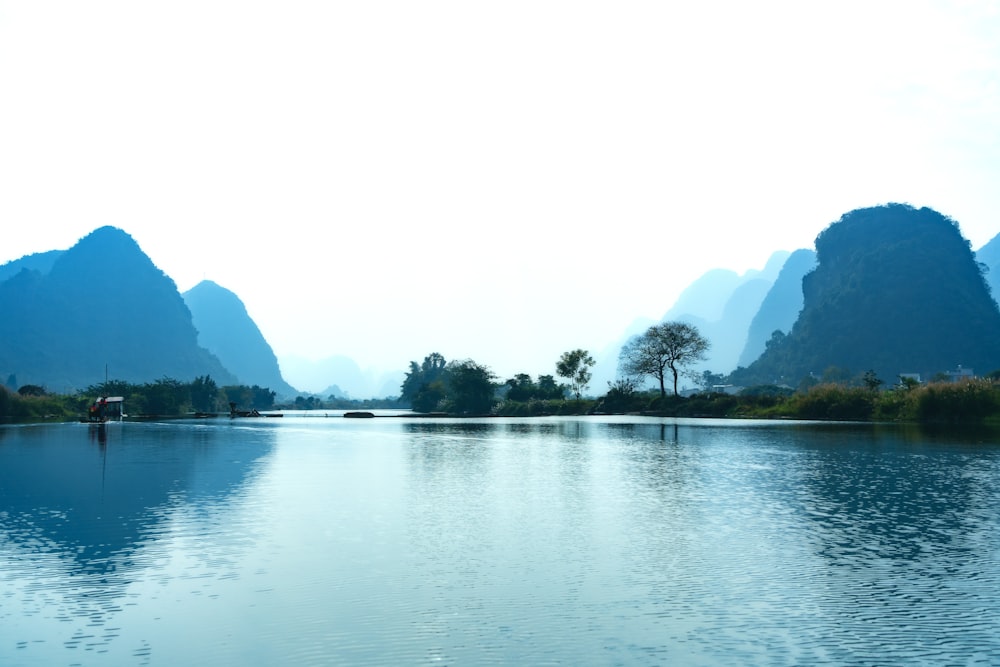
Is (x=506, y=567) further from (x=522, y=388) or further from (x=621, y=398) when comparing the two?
(x=522, y=388)

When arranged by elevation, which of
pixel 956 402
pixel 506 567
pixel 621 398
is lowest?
pixel 506 567

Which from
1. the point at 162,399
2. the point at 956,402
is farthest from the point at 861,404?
the point at 162,399

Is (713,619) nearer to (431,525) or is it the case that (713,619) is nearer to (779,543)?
(779,543)

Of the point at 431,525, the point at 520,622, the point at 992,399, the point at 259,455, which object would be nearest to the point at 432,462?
the point at 259,455

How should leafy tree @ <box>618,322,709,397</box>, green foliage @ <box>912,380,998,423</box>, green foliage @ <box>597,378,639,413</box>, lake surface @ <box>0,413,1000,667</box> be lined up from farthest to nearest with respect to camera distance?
green foliage @ <box>597,378,639,413</box>, leafy tree @ <box>618,322,709,397</box>, green foliage @ <box>912,380,998,423</box>, lake surface @ <box>0,413,1000,667</box>

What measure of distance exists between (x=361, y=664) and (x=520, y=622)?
3176 millimetres

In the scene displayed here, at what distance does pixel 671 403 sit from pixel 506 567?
108 meters

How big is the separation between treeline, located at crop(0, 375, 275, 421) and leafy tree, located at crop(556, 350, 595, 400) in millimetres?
78757

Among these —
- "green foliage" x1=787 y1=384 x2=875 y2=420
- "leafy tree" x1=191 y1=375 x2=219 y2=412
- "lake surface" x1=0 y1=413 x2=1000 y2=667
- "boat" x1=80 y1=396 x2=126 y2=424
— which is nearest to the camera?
"lake surface" x1=0 y1=413 x2=1000 y2=667

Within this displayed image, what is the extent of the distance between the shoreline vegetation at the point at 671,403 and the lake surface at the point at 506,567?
49.1 metres

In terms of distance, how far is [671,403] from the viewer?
122875 mm

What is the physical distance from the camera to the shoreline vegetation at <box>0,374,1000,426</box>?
80.5m

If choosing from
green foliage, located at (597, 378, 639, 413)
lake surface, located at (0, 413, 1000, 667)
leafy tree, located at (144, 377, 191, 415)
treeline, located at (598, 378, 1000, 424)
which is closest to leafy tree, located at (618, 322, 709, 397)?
treeline, located at (598, 378, 1000, 424)

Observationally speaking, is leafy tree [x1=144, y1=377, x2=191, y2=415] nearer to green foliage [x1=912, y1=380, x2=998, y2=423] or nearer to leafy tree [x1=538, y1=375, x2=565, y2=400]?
leafy tree [x1=538, y1=375, x2=565, y2=400]
